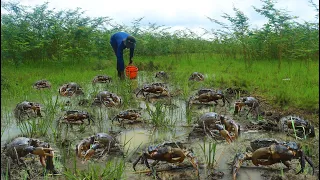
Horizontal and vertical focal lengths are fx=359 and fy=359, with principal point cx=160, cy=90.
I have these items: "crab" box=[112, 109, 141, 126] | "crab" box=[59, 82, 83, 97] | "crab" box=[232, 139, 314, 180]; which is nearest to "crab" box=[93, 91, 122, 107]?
"crab" box=[112, 109, 141, 126]

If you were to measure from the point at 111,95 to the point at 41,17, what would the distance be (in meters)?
9.68

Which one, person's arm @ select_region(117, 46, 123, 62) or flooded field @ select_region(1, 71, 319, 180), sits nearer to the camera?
flooded field @ select_region(1, 71, 319, 180)

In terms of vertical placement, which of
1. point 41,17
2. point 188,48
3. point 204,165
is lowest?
point 204,165

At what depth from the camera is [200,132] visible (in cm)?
528

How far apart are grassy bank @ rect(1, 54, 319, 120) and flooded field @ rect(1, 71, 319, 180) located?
944 millimetres

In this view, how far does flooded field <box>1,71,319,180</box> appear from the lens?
→ 12.5 ft

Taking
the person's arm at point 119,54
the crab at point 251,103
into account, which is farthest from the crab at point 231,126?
the person's arm at point 119,54

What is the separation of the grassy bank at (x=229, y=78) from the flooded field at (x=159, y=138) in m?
0.94

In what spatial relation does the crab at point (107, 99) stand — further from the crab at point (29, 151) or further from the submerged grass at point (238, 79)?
the crab at point (29, 151)

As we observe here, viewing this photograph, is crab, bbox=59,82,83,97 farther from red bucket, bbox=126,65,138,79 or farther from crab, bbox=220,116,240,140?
crab, bbox=220,116,240,140

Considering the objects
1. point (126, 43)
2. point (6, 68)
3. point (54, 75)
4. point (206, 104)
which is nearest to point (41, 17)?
point (6, 68)

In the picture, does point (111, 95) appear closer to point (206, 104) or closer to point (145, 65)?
point (206, 104)

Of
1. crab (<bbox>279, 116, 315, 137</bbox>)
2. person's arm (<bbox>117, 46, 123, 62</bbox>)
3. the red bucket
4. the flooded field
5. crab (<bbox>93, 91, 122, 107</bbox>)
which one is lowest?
the flooded field

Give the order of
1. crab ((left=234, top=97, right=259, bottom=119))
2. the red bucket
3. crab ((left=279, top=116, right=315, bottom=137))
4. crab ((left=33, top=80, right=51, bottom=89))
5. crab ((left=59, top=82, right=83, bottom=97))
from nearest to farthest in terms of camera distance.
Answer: crab ((left=279, top=116, right=315, bottom=137)), crab ((left=234, top=97, right=259, bottom=119)), crab ((left=59, top=82, right=83, bottom=97)), crab ((left=33, top=80, right=51, bottom=89)), the red bucket
